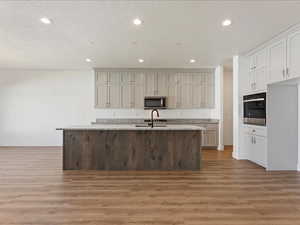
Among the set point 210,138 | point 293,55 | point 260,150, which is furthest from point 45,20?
point 210,138

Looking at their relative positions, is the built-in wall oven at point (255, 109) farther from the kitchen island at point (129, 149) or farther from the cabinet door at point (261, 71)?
the kitchen island at point (129, 149)

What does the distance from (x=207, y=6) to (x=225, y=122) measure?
5.17 metres

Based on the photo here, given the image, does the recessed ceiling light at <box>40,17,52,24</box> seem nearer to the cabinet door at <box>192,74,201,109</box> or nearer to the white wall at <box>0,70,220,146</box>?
the white wall at <box>0,70,220,146</box>

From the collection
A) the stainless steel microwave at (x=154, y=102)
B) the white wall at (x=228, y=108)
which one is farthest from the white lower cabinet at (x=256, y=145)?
the stainless steel microwave at (x=154, y=102)

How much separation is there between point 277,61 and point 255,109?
43.8 inches

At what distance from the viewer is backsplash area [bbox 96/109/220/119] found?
7.18 meters

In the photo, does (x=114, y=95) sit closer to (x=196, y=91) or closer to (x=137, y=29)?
(x=196, y=91)

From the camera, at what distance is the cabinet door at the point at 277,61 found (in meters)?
3.86

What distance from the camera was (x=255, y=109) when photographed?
473 cm

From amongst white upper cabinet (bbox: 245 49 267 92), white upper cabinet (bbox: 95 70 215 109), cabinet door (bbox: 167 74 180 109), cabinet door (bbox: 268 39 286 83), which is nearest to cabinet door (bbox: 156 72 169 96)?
white upper cabinet (bbox: 95 70 215 109)

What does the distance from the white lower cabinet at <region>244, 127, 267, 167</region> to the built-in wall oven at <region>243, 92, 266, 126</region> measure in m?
0.20

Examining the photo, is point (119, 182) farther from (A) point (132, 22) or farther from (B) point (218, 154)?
(B) point (218, 154)

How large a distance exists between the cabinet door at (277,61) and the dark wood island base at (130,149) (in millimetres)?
1857

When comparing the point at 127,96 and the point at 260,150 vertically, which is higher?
the point at 127,96
